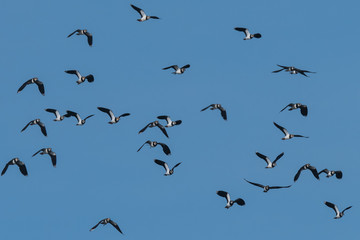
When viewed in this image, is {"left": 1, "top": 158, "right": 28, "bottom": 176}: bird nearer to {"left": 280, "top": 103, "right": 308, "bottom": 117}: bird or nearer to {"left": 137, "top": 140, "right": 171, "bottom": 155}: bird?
{"left": 137, "top": 140, "right": 171, "bottom": 155}: bird

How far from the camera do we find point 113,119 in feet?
409

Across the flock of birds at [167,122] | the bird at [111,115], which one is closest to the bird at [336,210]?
the flock of birds at [167,122]

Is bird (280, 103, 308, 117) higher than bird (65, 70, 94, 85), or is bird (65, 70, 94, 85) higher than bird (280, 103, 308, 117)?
bird (65, 70, 94, 85)

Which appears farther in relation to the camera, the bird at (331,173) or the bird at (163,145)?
the bird at (331,173)

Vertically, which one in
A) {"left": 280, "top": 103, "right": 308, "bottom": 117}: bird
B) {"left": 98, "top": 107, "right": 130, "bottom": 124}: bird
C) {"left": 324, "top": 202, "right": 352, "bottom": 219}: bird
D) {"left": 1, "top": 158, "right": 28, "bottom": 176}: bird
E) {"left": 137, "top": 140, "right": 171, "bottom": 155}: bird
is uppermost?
{"left": 98, "top": 107, "right": 130, "bottom": 124}: bird

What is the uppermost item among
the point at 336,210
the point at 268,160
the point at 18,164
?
the point at 268,160

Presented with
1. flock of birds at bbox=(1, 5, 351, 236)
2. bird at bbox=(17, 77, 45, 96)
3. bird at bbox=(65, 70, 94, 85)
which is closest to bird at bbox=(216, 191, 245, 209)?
flock of birds at bbox=(1, 5, 351, 236)

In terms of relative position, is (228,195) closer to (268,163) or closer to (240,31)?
(268,163)

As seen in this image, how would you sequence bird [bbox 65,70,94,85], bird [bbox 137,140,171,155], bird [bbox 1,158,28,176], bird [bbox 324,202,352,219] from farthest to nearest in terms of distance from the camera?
1. bird [bbox 324,202,352,219]
2. bird [bbox 65,70,94,85]
3. bird [bbox 137,140,171,155]
4. bird [bbox 1,158,28,176]

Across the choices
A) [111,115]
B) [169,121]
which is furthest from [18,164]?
[169,121]

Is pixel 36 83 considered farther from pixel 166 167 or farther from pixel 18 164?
pixel 166 167

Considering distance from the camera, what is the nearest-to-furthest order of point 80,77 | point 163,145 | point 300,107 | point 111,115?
point 163,145
point 300,107
point 80,77
point 111,115

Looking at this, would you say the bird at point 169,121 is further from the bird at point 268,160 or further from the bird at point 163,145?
the bird at point 268,160

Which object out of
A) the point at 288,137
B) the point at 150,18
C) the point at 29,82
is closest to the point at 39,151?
the point at 29,82
